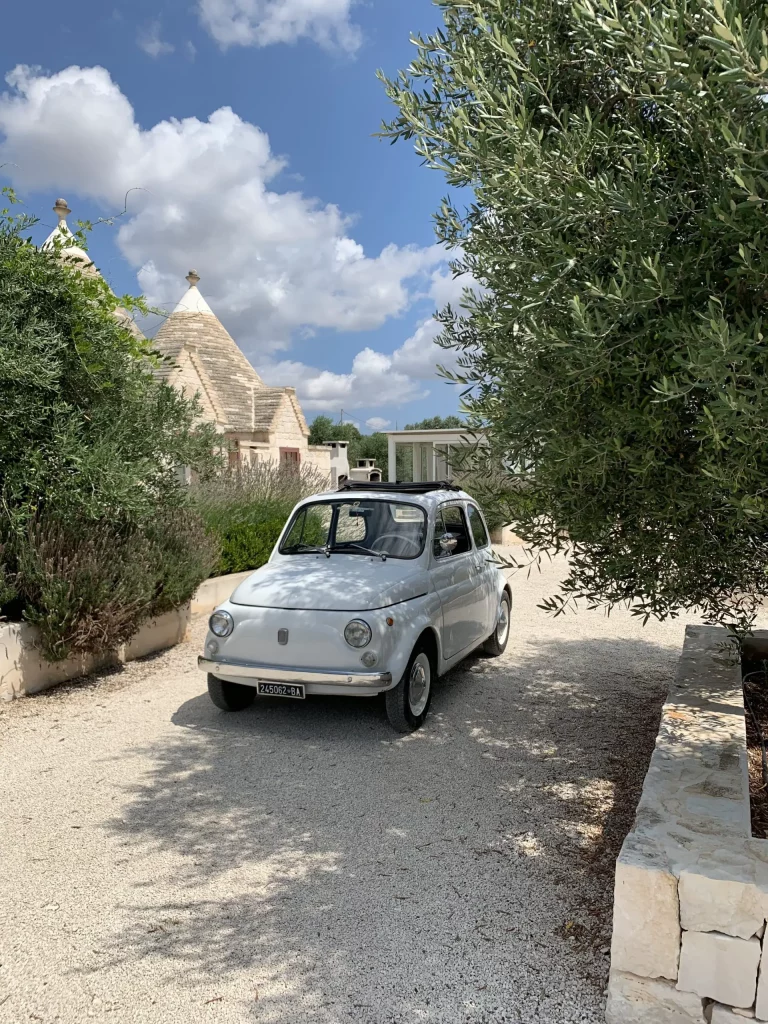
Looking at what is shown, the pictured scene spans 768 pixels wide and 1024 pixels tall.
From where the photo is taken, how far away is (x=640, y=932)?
9.05 ft

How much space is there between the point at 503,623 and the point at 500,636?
0.17 m

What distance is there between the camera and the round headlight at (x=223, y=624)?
6043mm

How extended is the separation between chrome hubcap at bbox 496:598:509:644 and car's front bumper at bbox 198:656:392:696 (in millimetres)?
3119

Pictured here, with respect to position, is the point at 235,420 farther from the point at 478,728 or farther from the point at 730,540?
the point at 730,540

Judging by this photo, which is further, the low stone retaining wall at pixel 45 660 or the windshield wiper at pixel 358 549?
the low stone retaining wall at pixel 45 660

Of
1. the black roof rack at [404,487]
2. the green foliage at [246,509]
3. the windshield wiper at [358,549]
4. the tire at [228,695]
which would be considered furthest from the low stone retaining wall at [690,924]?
the green foliage at [246,509]

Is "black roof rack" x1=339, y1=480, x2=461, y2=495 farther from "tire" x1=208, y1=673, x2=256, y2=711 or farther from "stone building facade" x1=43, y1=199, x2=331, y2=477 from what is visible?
"stone building facade" x1=43, y1=199, x2=331, y2=477

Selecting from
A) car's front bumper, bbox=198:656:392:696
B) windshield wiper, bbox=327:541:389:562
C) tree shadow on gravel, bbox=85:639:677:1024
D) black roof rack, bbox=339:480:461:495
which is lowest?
tree shadow on gravel, bbox=85:639:677:1024

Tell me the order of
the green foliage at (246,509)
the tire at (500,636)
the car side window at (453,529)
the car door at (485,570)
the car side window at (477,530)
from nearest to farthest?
the car side window at (453,529) < the car door at (485,570) < the car side window at (477,530) < the tire at (500,636) < the green foliage at (246,509)

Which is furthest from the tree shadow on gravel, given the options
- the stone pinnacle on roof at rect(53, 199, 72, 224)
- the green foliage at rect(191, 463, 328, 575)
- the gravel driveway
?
the stone pinnacle on roof at rect(53, 199, 72, 224)

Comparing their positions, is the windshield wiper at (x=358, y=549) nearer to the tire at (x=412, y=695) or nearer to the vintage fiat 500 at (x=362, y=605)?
the vintage fiat 500 at (x=362, y=605)

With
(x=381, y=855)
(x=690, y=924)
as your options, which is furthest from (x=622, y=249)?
(x=381, y=855)

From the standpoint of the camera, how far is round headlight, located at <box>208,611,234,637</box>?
6.04m

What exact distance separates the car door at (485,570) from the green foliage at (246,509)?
369 centimetres
